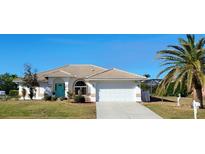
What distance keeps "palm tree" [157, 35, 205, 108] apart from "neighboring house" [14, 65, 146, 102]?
623 centimetres

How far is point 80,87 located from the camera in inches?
1101

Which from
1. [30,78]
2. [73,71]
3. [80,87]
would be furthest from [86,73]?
[30,78]

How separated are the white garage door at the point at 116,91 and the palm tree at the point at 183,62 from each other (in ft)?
20.6

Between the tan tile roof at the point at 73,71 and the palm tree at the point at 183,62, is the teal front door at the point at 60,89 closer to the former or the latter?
the tan tile roof at the point at 73,71

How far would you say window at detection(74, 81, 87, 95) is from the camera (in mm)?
27781

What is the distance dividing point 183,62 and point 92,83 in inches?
361

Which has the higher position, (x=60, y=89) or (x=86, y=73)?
(x=86, y=73)

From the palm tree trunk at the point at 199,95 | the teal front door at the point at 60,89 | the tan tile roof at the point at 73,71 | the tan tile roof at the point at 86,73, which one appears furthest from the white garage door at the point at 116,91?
the palm tree trunk at the point at 199,95

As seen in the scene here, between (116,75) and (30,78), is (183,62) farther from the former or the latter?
(30,78)

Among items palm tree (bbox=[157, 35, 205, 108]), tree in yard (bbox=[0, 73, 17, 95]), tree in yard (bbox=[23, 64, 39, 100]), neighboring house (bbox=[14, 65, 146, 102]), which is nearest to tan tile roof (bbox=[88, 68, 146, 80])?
neighboring house (bbox=[14, 65, 146, 102])
